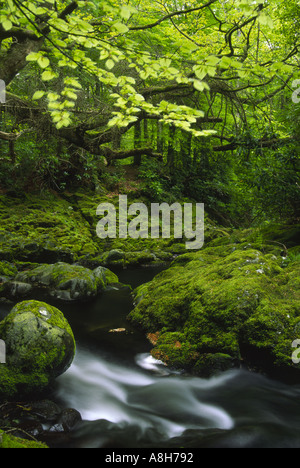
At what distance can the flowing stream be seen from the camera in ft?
9.85

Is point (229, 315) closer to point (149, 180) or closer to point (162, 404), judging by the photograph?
point (162, 404)

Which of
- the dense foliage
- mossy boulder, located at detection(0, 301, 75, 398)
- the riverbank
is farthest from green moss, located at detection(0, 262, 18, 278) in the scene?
mossy boulder, located at detection(0, 301, 75, 398)

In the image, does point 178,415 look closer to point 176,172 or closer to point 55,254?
point 55,254

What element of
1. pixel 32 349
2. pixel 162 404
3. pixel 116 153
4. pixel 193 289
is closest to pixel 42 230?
pixel 116 153

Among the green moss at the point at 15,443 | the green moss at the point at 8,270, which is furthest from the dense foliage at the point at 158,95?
the green moss at the point at 8,270

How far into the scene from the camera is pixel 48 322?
393 cm

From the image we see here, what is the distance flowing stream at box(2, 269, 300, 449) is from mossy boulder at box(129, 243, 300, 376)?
0.24 metres

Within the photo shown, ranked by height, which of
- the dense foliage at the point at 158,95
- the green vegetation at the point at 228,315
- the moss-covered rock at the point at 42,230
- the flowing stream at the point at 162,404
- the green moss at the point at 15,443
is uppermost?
the dense foliage at the point at 158,95

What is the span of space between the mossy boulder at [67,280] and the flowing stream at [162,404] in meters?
2.21

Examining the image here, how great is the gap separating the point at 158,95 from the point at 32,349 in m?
8.76

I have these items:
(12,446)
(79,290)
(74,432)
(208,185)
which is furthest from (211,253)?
(208,185)

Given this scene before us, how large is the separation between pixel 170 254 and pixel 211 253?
4.35 meters

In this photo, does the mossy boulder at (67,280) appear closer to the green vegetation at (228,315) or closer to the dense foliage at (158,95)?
the green vegetation at (228,315)

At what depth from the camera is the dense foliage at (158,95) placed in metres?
2.88
